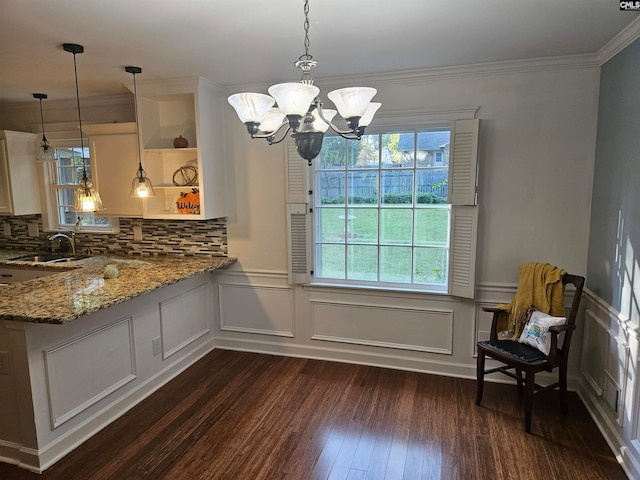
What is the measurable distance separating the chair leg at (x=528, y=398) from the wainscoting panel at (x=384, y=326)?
0.79 meters

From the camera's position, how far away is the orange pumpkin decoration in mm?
3562

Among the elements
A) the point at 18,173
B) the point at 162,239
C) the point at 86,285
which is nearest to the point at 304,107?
the point at 86,285

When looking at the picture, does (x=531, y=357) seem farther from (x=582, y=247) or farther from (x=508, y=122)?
(x=508, y=122)

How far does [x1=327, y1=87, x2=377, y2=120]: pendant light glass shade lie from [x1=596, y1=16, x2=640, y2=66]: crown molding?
1.70 metres

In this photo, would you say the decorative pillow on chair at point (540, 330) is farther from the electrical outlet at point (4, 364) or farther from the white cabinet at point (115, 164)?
the white cabinet at point (115, 164)

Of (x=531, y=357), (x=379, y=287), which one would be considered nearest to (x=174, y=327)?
(x=379, y=287)

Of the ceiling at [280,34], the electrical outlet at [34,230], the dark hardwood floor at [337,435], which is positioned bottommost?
the dark hardwood floor at [337,435]

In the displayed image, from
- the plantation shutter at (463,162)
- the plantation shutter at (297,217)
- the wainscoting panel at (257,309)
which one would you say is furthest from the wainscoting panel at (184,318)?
the plantation shutter at (463,162)

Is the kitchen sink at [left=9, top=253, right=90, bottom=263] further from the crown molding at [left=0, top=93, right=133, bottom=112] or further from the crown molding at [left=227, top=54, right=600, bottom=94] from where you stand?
the crown molding at [left=227, top=54, right=600, bottom=94]

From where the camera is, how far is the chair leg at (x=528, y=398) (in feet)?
8.17

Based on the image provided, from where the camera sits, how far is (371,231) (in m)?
3.43

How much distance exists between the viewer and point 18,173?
411 centimetres

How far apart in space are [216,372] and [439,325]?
1.91 meters

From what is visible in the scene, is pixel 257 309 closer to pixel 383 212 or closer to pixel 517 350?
pixel 383 212
